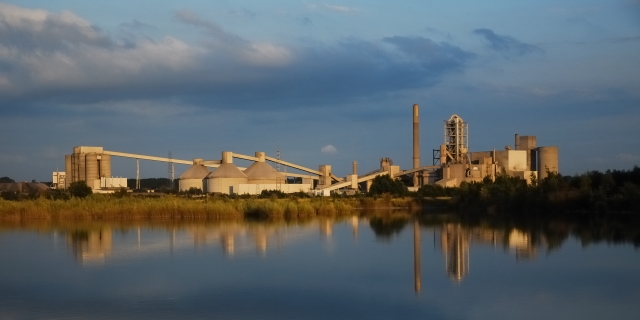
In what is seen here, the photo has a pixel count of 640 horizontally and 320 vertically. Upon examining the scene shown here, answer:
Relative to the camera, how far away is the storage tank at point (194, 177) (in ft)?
180

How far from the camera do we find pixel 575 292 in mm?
12430

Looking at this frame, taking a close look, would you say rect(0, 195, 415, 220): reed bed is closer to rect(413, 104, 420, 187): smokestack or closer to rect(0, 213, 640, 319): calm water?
rect(0, 213, 640, 319): calm water

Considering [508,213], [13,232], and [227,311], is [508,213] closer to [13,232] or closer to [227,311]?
[13,232]

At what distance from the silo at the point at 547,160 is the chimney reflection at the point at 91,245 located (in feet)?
108

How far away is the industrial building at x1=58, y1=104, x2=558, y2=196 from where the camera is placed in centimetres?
5153

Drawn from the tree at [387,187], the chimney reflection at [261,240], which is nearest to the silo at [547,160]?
the tree at [387,187]

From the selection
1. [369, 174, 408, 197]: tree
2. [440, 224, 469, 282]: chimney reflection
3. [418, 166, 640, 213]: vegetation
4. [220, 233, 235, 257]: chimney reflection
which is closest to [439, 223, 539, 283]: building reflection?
[440, 224, 469, 282]: chimney reflection

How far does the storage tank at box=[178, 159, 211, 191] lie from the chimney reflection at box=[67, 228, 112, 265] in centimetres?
2961

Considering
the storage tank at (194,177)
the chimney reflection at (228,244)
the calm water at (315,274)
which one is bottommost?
the calm water at (315,274)

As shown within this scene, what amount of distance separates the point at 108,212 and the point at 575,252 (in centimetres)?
1855

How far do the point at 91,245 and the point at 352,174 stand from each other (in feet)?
126

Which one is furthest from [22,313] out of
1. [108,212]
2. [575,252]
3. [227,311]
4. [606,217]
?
[606,217]

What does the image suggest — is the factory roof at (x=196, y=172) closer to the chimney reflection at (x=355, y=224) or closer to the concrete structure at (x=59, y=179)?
the concrete structure at (x=59, y=179)

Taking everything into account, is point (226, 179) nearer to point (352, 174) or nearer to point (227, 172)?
point (227, 172)
